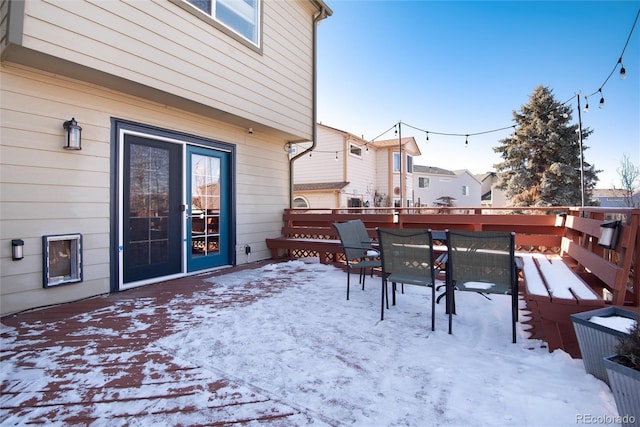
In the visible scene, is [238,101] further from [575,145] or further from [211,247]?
[575,145]

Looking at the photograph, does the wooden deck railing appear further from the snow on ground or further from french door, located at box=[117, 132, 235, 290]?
french door, located at box=[117, 132, 235, 290]

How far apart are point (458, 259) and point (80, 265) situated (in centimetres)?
388

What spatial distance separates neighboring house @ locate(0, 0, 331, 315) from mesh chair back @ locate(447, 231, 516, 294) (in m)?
3.58

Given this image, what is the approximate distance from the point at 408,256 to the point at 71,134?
3.62 metres

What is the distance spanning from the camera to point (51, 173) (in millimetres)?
3240

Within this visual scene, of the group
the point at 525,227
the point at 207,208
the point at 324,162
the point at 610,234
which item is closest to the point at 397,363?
the point at 610,234

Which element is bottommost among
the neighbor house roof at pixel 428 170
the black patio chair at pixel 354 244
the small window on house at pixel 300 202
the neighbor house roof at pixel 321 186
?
the black patio chair at pixel 354 244

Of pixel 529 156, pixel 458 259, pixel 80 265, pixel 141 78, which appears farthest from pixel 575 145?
pixel 80 265

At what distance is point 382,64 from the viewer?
1131 centimetres

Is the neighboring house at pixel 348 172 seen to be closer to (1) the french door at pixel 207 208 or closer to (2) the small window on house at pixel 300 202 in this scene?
(2) the small window on house at pixel 300 202

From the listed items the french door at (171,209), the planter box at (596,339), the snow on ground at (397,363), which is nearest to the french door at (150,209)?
the french door at (171,209)

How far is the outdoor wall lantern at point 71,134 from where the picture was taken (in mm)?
3293

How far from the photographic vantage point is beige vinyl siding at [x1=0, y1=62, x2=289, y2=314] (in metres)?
2.98

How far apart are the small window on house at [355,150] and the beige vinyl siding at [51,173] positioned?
11607 mm
